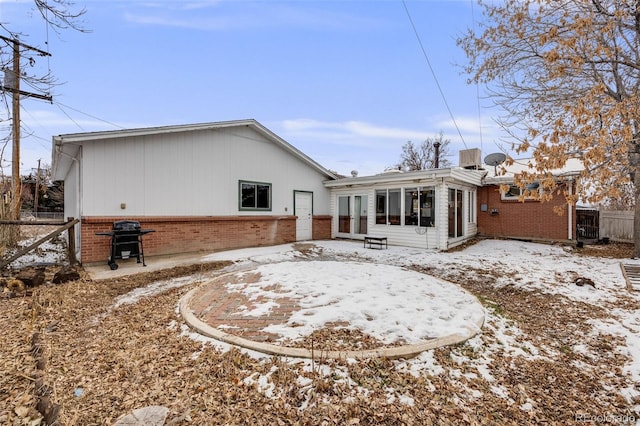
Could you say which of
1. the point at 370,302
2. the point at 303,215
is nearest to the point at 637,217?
the point at 370,302

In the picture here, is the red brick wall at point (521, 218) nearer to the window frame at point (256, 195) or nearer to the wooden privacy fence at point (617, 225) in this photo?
the wooden privacy fence at point (617, 225)

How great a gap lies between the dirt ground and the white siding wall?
503 centimetres

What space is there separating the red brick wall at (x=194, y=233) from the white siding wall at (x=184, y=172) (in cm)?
25

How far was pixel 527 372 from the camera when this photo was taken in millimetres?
2906

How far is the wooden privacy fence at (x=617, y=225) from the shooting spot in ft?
39.4

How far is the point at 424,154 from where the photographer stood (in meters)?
34.7

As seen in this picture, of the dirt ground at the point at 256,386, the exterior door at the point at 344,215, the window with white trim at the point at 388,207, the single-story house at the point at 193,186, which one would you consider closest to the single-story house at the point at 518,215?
the window with white trim at the point at 388,207

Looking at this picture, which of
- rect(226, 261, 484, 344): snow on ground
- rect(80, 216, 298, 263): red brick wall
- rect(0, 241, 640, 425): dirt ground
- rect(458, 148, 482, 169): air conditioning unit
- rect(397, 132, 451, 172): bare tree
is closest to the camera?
rect(0, 241, 640, 425): dirt ground

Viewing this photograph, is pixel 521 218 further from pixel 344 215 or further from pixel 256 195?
pixel 256 195

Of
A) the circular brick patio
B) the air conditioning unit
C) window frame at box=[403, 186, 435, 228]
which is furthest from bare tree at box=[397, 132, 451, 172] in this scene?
the circular brick patio

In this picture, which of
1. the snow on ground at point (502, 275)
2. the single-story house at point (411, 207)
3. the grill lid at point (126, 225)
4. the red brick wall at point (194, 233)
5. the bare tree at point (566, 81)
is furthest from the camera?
the single-story house at point (411, 207)

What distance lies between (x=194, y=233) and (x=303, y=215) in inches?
191

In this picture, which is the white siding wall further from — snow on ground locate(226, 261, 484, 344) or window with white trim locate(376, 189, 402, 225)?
snow on ground locate(226, 261, 484, 344)

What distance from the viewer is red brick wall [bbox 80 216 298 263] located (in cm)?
791
